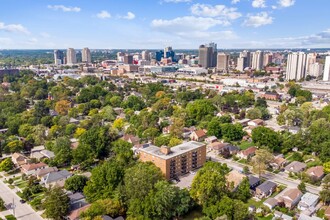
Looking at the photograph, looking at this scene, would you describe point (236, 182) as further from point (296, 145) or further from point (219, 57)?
point (219, 57)

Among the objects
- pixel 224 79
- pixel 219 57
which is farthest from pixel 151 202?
pixel 219 57

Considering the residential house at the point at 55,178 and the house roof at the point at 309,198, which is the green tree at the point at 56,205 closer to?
the residential house at the point at 55,178

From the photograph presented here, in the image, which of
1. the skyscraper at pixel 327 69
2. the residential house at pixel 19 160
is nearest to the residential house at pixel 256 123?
the residential house at pixel 19 160

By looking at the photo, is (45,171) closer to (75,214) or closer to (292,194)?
(75,214)

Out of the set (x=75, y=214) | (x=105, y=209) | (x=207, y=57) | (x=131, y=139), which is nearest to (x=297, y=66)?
(x=207, y=57)

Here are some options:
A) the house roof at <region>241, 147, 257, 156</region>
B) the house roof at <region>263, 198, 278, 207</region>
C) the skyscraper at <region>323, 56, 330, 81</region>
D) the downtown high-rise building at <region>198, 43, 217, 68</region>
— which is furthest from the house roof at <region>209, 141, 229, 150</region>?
the downtown high-rise building at <region>198, 43, 217, 68</region>
